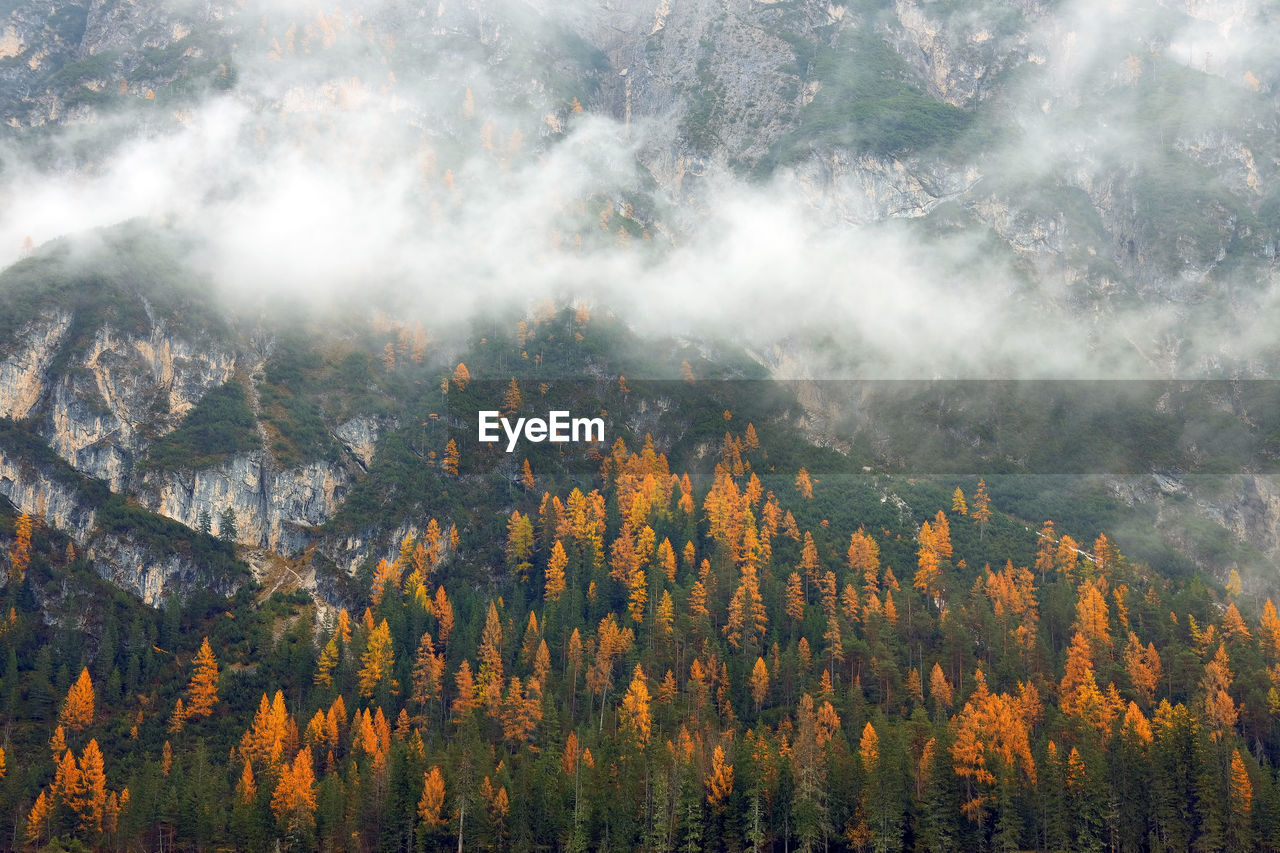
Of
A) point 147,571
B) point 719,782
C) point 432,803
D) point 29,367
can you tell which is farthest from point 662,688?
point 29,367

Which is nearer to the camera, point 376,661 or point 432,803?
point 432,803

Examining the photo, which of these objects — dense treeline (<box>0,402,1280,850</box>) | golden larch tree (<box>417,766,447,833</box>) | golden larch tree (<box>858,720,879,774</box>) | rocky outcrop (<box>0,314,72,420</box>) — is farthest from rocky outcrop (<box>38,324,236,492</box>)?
golden larch tree (<box>858,720,879,774</box>)

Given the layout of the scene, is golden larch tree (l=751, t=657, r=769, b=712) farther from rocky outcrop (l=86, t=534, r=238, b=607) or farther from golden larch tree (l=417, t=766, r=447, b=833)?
rocky outcrop (l=86, t=534, r=238, b=607)

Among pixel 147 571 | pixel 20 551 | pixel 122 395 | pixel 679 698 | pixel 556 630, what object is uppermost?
pixel 122 395

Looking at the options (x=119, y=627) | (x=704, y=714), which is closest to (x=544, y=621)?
(x=704, y=714)

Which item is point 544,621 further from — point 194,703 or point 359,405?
point 359,405

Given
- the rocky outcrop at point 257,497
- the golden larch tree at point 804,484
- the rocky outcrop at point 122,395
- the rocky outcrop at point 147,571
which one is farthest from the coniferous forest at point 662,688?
the rocky outcrop at point 122,395

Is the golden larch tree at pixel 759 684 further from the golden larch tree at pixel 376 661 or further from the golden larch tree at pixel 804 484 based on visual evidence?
the golden larch tree at pixel 804 484

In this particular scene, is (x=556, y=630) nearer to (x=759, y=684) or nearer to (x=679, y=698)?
(x=679, y=698)

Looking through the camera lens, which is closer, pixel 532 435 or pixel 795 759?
pixel 795 759
